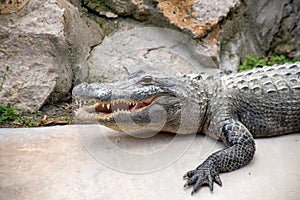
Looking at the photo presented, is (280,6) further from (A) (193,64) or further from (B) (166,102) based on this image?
(B) (166,102)

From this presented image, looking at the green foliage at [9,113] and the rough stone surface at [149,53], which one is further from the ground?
the rough stone surface at [149,53]

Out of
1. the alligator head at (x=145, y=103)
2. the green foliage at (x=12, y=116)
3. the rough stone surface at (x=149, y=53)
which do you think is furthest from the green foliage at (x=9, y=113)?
the rough stone surface at (x=149, y=53)

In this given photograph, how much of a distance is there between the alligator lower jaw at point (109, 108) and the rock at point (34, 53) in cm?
103

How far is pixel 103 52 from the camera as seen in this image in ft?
17.5

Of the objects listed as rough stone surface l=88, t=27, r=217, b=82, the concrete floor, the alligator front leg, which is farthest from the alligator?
rough stone surface l=88, t=27, r=217, b=82

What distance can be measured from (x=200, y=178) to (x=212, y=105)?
0.98 m

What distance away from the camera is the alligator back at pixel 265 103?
405 cm

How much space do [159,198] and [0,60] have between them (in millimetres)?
2536

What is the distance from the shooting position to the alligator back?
13.3 feet

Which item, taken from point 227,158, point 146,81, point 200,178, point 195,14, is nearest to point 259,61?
point 195,14

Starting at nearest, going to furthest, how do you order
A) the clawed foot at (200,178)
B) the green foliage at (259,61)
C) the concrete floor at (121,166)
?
Result: 1. the concrete floor at (121,166)
2. the clawed foot at (200,178)
3. the green foliage at (259,61)

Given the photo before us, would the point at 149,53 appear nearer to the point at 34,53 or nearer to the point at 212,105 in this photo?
the point at 34,53

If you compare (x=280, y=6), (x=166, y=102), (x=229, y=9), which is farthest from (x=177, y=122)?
(x=280, y=6)

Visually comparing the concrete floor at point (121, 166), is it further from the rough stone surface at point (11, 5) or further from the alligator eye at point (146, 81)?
the rough stone surface at point (11, 5)
